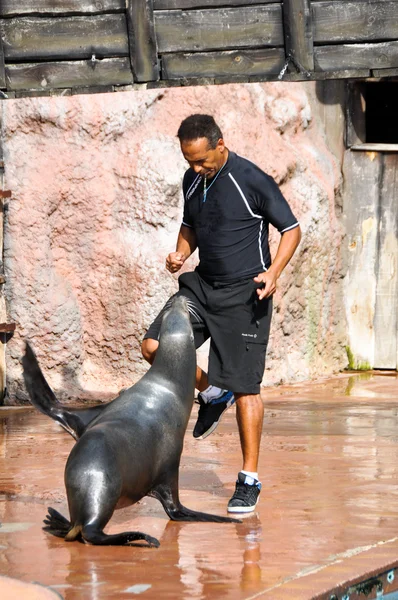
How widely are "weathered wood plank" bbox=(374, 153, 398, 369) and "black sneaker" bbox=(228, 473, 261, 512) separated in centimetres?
513

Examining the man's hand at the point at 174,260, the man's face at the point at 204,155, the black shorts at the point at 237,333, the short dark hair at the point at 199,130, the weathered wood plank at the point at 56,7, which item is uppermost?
the weathered wood plank at the point at 56,7

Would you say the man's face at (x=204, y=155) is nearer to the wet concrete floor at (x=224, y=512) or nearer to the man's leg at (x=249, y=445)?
the man's leg at (x=249, y=445)

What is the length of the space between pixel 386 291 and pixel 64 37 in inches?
180

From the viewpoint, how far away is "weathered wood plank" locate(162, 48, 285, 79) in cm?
675

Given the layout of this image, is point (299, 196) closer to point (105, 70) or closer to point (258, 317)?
point (105, 70)

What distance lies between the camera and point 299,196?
9.78 metres

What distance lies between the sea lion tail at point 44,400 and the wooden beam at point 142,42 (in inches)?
84.0

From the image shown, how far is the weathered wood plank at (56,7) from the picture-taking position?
6965 mm

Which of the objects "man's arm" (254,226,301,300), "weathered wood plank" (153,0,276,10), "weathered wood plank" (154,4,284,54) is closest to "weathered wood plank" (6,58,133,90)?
"weathered wood plank" (154,4,284,54)

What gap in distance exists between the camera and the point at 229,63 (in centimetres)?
679

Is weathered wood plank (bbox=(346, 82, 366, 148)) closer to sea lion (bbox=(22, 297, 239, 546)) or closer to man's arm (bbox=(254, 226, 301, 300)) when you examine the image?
man's arm (bbox=(254, 226, 301, 300))

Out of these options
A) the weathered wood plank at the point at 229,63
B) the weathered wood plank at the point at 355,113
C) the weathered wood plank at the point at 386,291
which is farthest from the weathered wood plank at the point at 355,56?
the weathered wood plank at the point at 386,291

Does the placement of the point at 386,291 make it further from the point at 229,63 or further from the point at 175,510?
the point at 175,510

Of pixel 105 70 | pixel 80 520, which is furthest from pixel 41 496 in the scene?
pixel 105 70
